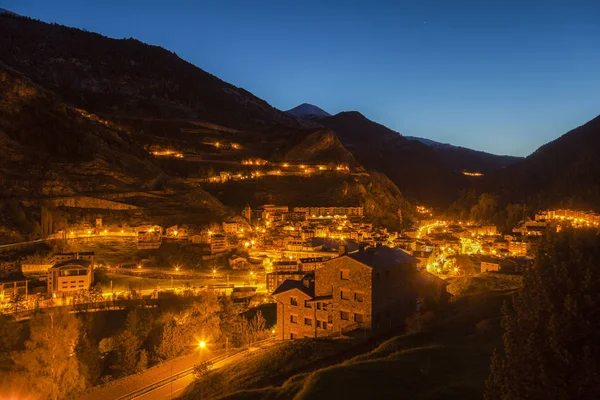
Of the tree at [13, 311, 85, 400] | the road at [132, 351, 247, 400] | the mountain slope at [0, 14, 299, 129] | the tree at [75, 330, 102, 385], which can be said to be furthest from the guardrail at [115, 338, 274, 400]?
the mountain slope at [0, 14, 299, 129]

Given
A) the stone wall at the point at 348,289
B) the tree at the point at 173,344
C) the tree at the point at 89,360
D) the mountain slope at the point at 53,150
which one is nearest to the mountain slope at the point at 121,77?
the mountain slope at the point at 53,150

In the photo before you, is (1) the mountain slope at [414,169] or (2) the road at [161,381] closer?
(2) the road at [161,381]

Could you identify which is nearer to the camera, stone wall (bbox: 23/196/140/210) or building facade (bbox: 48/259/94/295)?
building facade (bbox: 48/259/94/295)

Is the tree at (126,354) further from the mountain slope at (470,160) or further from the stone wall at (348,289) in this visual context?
the mountain slope at (470,160)

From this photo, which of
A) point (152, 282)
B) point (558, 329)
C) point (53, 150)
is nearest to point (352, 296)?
point (558, 329)

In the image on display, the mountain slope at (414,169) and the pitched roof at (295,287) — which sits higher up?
the mountain slope at (414,169)

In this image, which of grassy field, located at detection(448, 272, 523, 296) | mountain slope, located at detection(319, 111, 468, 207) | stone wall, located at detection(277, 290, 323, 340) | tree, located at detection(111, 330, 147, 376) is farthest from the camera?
mountain slope, located at detection(319, 111, 468, 207)

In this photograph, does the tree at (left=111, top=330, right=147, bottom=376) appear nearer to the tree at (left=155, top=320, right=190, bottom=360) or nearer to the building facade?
the tree at (left=155, top=320, right=190, bottom=360)

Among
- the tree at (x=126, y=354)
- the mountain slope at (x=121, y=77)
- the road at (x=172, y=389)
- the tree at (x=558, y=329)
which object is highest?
the mountain slope at (x=121, y=77)

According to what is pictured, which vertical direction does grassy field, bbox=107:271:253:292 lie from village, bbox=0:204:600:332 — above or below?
below
